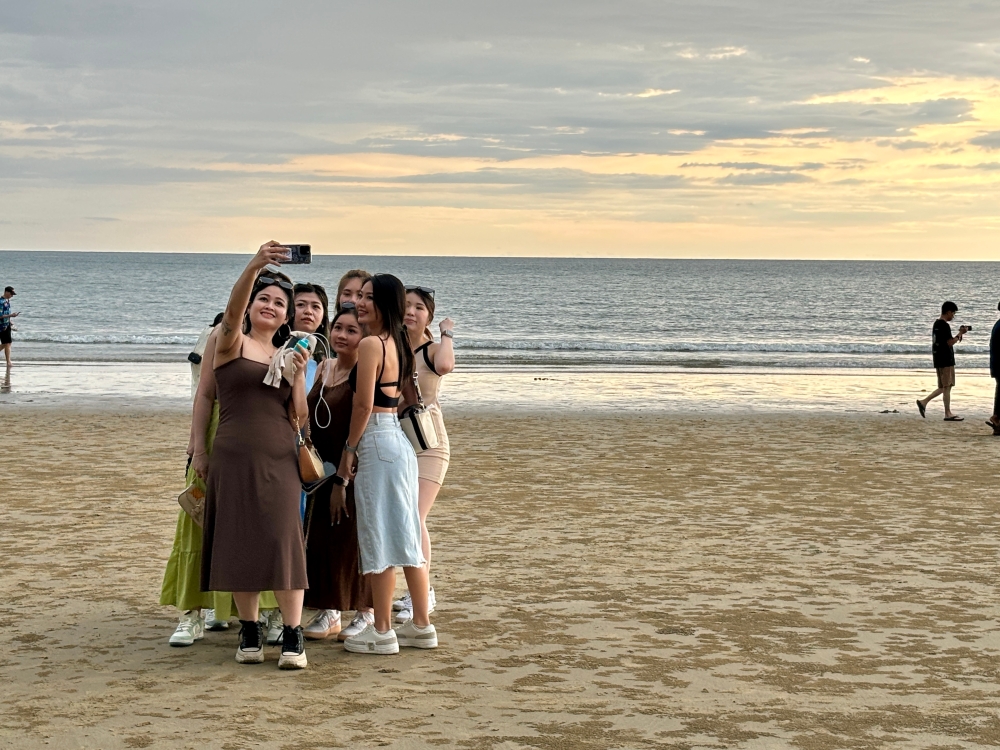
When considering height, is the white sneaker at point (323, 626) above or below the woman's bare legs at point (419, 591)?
below

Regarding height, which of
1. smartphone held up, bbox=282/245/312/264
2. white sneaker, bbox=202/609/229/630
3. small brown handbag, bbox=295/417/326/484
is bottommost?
white sneaker, bbox=202/609/229/630

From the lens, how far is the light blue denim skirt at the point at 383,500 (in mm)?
5126

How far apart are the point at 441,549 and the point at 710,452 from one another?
18.5 ft

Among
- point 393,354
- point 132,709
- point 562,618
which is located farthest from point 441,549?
point 132,709

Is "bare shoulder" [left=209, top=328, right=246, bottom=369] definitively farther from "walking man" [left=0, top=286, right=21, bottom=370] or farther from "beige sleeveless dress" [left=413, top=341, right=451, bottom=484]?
"walking man" [left=0, top=286, right=21, bottom=370]

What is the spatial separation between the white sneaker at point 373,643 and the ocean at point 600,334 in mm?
13307

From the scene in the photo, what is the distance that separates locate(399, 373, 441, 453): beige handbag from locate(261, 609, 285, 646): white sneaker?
3.47ft

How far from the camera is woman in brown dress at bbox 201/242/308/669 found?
16.1 ft

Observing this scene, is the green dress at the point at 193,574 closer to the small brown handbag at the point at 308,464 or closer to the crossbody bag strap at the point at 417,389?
the small brown handbag at the point at 308,464

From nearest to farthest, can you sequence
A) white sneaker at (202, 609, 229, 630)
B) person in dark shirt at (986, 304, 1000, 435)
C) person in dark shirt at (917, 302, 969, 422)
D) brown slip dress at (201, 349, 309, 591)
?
1. brown slip dress at (201, 349, 309, 591)
2. white sneaker at (202, 609, 229, 630)
3. person in dark shirt at (986, 304, 1000, 435)
4. person in dark shirt at (917, 302, 969, 422)

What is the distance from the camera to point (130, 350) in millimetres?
32812

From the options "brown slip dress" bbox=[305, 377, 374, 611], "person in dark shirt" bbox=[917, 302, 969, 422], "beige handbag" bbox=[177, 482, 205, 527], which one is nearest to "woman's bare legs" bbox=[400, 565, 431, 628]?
"brown slip dress" bbox=[305, 377, 374, 611]

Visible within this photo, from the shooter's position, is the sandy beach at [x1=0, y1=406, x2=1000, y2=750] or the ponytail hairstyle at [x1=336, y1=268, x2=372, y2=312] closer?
the sandy beach at [x1=0, y1=406, x2=1000, y2=750]

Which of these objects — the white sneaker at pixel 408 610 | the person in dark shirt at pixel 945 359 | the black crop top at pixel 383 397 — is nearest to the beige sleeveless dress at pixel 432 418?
the black crop top at pixel 383 397
